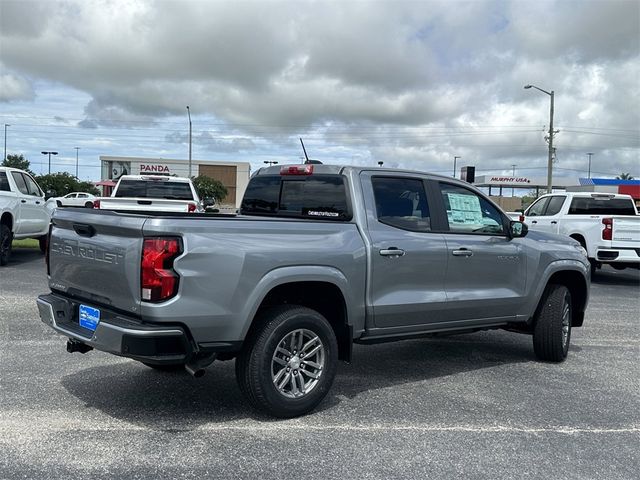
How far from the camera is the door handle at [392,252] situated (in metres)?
4.93

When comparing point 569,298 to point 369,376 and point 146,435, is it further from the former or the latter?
point 146,435

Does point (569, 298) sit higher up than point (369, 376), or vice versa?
point (569, 298)

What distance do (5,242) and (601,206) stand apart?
1301cm

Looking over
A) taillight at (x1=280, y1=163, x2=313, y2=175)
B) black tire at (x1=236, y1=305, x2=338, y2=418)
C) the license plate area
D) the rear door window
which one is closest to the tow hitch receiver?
the license plate area

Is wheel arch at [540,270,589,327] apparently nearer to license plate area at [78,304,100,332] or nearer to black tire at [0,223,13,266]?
license plate area at [78,304,100,332]

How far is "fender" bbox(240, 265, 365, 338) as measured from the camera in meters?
4.19

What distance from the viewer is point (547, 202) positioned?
15211mm

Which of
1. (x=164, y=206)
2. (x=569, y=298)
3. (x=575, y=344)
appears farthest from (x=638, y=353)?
(x=164, y=206)

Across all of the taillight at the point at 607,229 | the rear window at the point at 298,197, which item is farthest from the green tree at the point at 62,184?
the rear window at the point at 298,197

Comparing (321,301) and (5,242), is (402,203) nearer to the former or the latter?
(321,301)

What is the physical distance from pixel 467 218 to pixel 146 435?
11.1ft

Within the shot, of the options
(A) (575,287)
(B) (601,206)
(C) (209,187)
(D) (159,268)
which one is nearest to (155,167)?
(C) (209,187)

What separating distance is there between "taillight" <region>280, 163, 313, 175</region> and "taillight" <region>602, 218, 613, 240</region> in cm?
962

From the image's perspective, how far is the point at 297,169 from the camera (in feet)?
18.2
